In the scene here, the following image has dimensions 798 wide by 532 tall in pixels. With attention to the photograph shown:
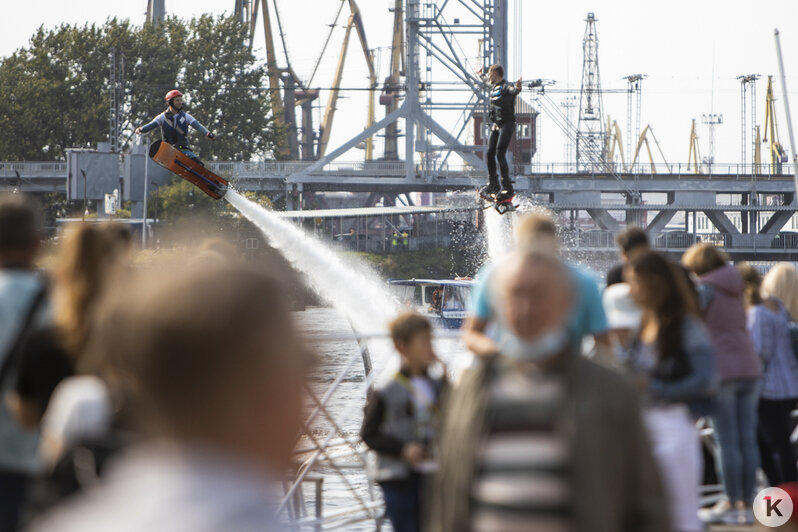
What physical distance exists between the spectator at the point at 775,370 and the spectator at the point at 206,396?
664 centimetres

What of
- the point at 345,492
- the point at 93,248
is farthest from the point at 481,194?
the point at 93,248

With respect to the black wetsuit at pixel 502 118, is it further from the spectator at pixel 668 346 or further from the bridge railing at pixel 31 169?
the bridge railing at pixel 31 169

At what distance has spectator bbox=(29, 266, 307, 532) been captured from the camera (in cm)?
213

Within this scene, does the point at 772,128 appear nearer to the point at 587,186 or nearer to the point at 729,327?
the point at 587,186

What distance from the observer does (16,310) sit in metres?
4.83

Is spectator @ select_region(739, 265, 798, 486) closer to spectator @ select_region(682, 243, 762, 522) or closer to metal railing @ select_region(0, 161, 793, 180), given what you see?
spectator @ select_region(682, 243, 762, 522)

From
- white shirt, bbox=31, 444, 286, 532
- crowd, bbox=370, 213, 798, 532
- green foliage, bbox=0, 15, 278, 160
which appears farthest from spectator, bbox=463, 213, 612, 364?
green foliage, bbox=0, 15, 278, 160

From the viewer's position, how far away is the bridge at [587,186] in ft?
256

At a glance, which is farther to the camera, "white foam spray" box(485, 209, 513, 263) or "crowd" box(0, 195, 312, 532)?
"white foam spray" box(485, 209, 513, 263)

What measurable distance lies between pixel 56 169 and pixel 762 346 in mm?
78261

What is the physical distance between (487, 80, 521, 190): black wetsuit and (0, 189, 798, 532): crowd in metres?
9.36

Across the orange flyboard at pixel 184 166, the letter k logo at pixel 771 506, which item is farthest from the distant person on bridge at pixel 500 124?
the letter k logo at pixel 771 506

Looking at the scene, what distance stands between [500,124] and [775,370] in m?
9.41

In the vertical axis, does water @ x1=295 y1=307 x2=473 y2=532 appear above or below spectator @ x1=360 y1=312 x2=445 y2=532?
below
